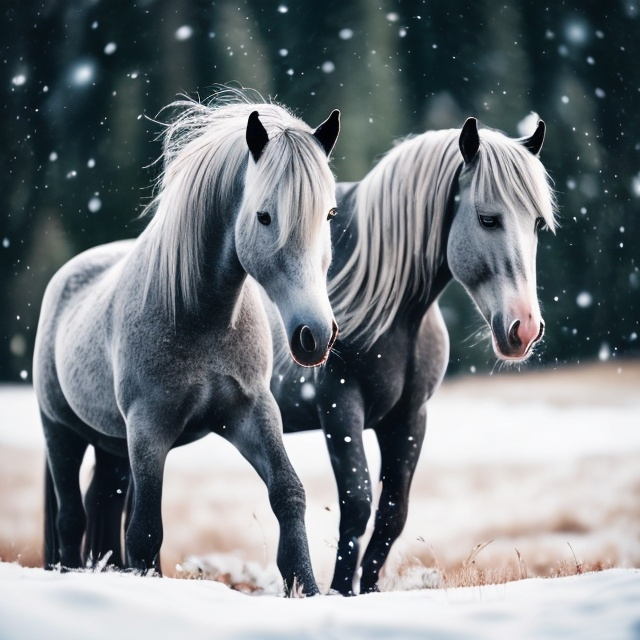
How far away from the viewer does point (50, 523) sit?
1.69 meters

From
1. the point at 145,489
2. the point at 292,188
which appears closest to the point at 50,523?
the point at 145,489

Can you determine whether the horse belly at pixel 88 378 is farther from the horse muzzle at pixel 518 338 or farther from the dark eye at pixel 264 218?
the horse muzzle at pixel 518 338

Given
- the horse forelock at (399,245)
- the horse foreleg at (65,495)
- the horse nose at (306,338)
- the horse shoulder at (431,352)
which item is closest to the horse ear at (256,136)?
the horse nose at (306,338)

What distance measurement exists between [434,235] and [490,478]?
600 mm

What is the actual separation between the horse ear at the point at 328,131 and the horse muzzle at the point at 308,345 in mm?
287

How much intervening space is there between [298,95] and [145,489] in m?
0.87

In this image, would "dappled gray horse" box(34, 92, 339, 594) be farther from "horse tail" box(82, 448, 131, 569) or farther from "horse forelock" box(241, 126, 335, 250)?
"horse tail" box(82, 448, 131, 569)

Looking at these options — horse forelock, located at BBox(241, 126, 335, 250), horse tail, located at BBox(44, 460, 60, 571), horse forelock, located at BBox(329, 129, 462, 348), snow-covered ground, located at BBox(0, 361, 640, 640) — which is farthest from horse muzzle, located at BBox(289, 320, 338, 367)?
horse tail, located at BBox(44, 460, 60, 571)

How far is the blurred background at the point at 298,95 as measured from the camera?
1.77 meters

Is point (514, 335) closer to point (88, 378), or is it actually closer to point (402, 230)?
point (402, 230)

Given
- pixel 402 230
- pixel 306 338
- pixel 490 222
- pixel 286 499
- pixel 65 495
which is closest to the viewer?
pixel 306 338

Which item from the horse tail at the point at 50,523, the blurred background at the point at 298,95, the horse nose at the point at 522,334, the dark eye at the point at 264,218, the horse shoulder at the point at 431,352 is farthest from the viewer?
the blurred background at the point at 298,95

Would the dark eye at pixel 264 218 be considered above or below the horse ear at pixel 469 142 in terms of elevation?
below

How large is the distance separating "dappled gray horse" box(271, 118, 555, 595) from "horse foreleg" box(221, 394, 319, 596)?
0.69 feet
